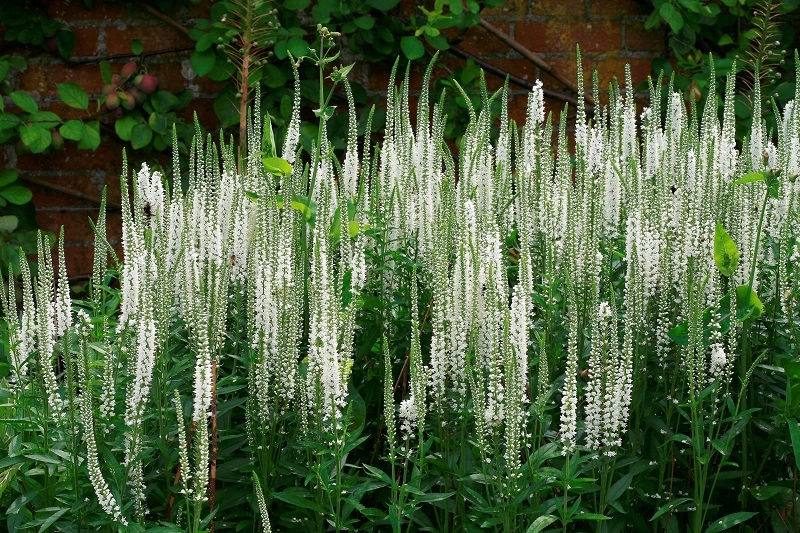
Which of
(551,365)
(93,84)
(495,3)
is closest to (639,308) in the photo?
(551,365)

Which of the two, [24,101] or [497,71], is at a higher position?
[497,71]

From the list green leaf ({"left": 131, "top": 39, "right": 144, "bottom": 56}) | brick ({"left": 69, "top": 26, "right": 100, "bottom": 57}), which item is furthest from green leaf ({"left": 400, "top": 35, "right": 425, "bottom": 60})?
brick ({"left": 69, "top": 26, "right": 100, "bottom": 57})

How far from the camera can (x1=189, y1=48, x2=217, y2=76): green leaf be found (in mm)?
5164

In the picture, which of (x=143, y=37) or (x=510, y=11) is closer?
(x=143, y=37)

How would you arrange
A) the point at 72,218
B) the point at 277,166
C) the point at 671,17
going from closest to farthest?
1. the point at 277,166
2. the point at 671,17
3. the point at 72,218

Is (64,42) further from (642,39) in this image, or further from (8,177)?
(642,39)

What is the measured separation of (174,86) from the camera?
5410mm

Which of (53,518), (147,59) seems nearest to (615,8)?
(147,59)

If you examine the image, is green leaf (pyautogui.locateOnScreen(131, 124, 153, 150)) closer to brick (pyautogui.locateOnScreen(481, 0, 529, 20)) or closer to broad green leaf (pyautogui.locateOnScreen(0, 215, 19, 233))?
broad green leaf (pyautogui.locateOnScreen(0, 215, 19, 233))

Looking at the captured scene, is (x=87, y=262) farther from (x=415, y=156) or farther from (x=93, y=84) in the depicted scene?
(x=415, y=156)

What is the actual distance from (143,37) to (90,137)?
0.60m

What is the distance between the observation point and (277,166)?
242 centimetres

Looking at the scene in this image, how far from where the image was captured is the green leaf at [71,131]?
5133mm

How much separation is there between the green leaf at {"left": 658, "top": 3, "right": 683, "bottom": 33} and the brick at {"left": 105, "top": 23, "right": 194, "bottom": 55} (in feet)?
7.64
